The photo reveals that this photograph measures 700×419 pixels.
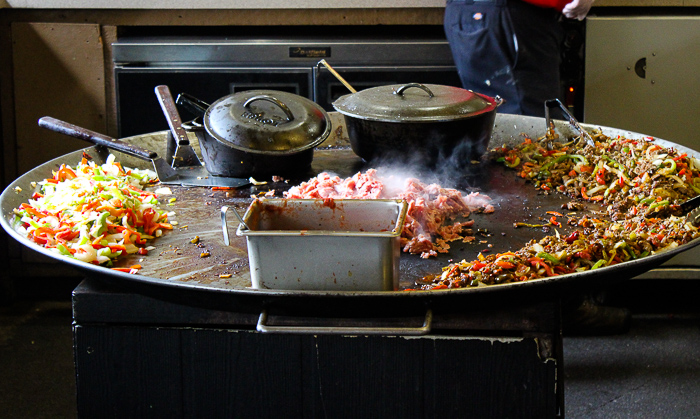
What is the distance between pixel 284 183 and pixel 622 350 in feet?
6.40

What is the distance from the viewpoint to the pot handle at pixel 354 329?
126 centimetres

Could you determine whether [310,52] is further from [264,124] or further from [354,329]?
[354,329]

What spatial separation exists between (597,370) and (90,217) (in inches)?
92.3

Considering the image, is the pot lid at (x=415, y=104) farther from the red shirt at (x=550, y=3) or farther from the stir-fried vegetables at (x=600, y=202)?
the red shirt at (x=550, y=3)

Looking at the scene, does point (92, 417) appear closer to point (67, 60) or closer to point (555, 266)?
point (555, 266)

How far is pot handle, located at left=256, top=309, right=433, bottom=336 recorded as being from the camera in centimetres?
126

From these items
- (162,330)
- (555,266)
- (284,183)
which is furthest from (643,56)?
(162,330)

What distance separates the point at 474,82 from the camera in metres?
3.26

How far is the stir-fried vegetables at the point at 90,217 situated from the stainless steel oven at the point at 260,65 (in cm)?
150

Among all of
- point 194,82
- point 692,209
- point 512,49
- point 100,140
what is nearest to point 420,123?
point 692,209

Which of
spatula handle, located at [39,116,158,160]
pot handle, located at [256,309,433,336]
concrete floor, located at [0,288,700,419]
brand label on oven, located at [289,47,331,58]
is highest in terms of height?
brand label on oven, located at [289,47,331,58]

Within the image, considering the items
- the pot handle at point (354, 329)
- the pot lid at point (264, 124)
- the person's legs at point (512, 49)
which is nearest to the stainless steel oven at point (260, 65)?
the person's legs at point (512, 49)

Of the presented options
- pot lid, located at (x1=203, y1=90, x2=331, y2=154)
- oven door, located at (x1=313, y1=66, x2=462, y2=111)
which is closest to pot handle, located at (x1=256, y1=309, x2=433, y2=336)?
pot lid, located at (x1=203, y1=90, x2=331, y2=154)

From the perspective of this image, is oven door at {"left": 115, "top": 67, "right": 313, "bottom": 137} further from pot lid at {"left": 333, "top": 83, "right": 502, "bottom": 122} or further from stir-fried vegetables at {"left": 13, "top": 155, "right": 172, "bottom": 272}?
stir-fried vegetables at {"left": 13, "top": 155, "right": 172, "bottom": 272}
